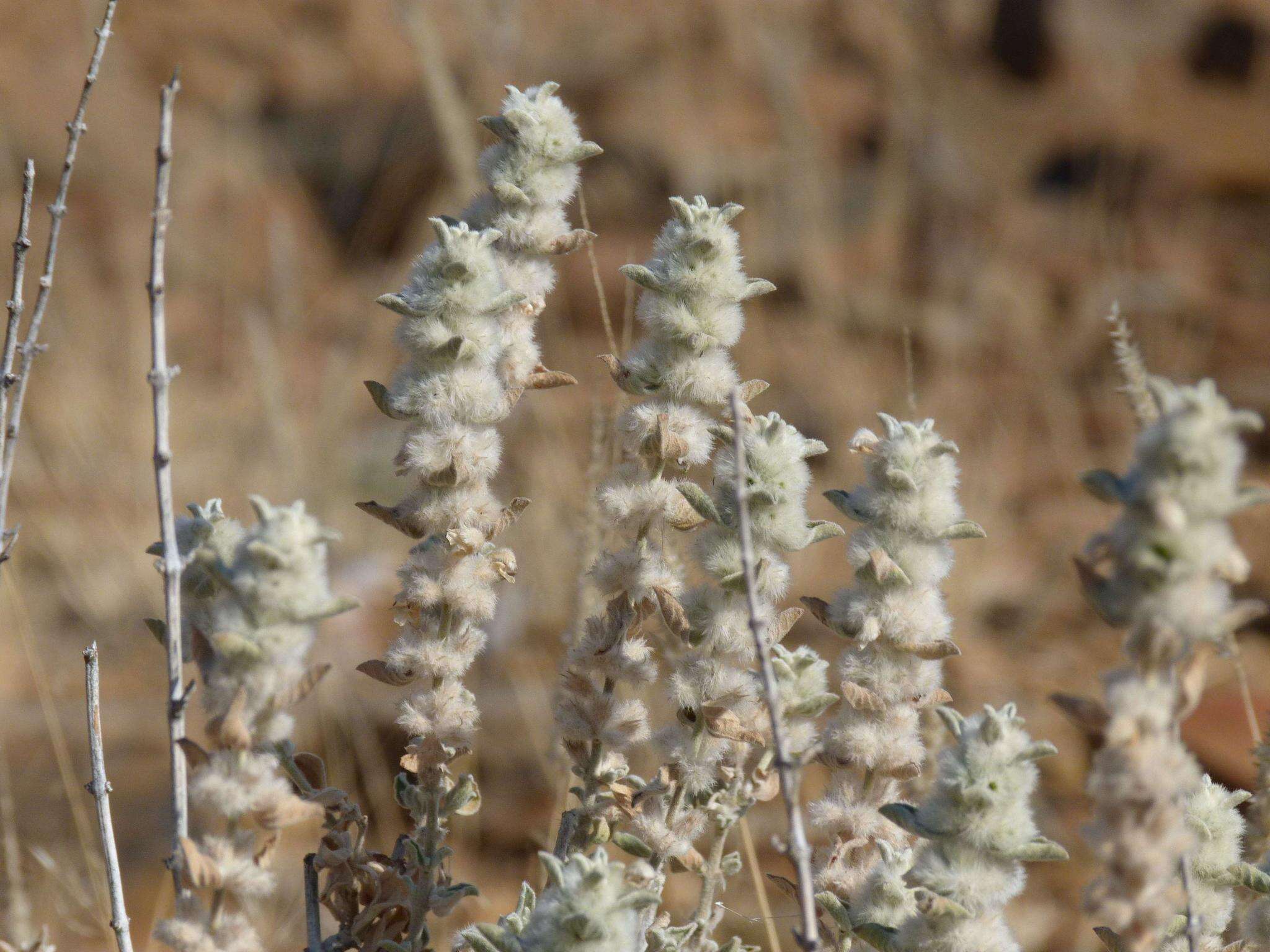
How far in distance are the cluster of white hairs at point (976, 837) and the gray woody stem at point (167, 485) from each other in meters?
0.64

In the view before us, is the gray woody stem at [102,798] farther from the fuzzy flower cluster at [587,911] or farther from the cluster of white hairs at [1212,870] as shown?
the cluster of white hairs at [1212,870]

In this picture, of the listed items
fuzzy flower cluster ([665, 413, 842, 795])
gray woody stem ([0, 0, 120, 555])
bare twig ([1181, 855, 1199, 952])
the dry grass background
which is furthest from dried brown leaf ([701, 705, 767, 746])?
the dry grass background

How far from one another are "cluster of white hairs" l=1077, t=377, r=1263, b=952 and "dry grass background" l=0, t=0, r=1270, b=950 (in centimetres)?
266

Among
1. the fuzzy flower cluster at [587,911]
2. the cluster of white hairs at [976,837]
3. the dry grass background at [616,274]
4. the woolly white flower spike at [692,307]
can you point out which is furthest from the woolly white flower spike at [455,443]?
the dry grass background at [616,274]

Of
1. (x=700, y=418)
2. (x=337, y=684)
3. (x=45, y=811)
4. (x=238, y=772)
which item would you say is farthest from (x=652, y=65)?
(x=238, y=772)

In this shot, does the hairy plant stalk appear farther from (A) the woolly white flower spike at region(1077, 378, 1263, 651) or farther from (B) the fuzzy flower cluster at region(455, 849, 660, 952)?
(A) the woolly white flower spike at region(1077, 378, 1263, 651)

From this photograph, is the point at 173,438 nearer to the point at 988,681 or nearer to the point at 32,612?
the point at 32,612

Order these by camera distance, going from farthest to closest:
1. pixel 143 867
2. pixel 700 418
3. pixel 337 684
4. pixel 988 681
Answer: pixel 988 681
pixel 337 684
pixel 143 867
pixel 700 418

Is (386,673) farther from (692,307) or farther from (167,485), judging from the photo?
(692,307)

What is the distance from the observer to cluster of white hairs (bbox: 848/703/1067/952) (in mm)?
1023

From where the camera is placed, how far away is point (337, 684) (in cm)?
381

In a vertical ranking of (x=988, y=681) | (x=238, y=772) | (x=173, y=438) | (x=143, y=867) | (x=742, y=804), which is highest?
(x=173, y=438)

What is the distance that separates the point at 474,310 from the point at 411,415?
0.14 meters

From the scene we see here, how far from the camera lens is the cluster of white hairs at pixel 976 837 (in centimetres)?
102
